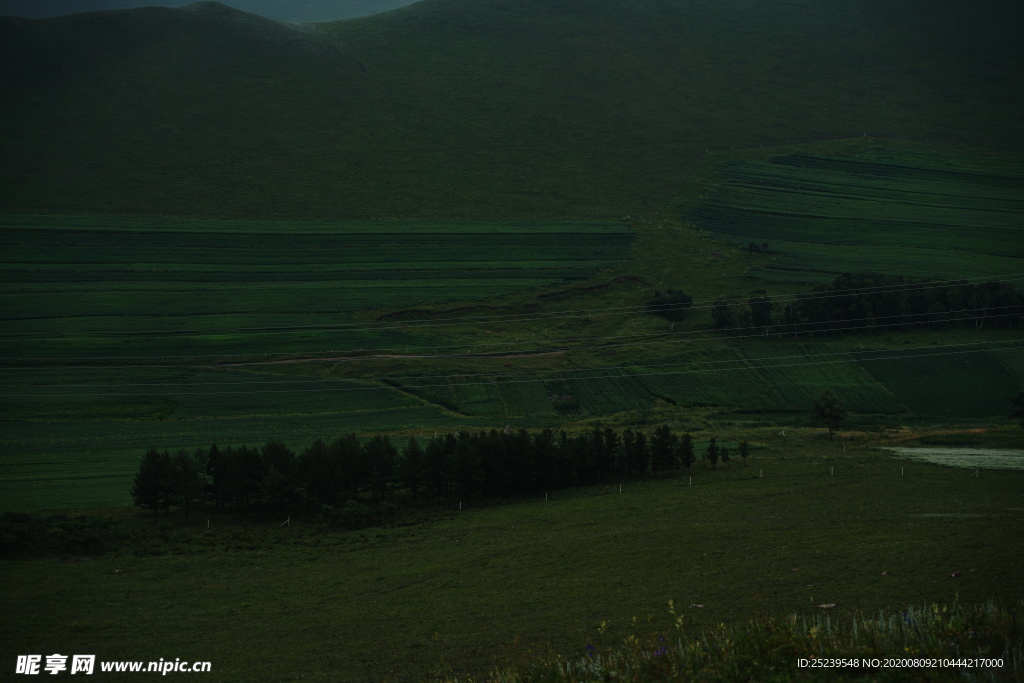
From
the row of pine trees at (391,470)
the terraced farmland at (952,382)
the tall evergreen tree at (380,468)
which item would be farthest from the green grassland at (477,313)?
the tall evergreen tree at (380,468)

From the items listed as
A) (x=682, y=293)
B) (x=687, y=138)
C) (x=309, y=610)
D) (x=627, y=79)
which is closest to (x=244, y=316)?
(x=682, y=293)

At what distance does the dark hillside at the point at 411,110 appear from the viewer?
464 ft

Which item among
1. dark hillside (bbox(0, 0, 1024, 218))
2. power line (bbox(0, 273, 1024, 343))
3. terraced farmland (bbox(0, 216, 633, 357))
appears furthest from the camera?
dark hillside (bbox(0, 0, 1024, 218))

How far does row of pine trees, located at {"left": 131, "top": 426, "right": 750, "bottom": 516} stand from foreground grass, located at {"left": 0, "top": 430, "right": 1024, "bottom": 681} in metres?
2.36

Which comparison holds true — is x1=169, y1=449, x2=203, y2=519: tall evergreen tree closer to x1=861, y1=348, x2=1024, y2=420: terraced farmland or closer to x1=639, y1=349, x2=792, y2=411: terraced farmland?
x1=639, y1=349, x2=792, y2=411: terraced farmland

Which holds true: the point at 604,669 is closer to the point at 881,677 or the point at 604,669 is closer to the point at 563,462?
the point at 881,677

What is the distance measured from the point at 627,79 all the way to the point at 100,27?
118 m

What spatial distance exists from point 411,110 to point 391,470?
416ft

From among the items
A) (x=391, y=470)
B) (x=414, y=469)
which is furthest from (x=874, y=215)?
(x=391, y=470)

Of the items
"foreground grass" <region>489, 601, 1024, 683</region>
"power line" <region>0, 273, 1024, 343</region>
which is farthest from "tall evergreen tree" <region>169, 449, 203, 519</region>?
"power line" <region>0, 273, 1024, 343</region>

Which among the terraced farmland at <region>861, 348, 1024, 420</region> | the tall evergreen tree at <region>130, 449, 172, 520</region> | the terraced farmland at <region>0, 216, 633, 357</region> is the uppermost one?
the terraced farmland at <region>0, 216, 633, 357</region>

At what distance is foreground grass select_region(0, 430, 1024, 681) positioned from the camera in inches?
1088

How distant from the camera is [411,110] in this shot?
167 metres

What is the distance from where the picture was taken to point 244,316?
99562 millimetres
